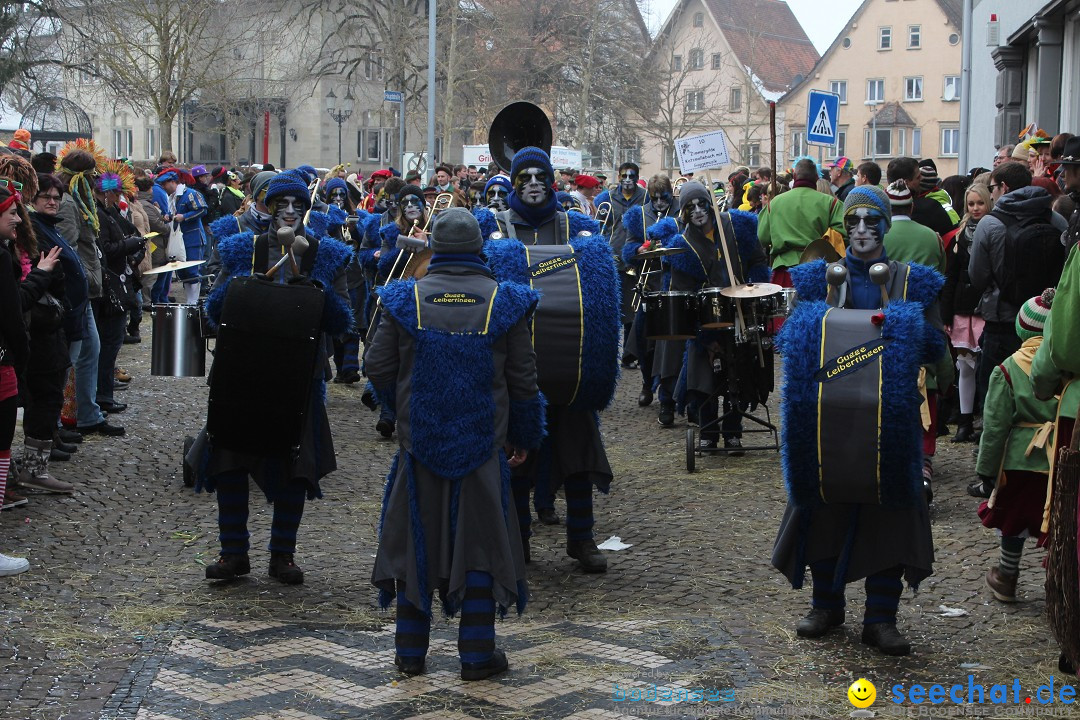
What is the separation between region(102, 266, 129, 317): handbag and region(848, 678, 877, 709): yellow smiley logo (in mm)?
7795

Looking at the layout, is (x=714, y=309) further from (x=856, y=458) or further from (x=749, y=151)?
(x=749, y=151)

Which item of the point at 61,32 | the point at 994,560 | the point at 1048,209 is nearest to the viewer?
the point at 994,560

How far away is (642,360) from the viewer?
13469 millimetres

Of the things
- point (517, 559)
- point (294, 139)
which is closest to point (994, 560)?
point (517, 559)

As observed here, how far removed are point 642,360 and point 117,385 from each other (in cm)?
505

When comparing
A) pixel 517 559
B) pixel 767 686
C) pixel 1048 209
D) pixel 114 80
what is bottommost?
pixel 767 686

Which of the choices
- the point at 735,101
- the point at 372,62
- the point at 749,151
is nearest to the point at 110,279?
the point at 372,62

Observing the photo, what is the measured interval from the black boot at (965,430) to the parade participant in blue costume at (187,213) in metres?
10.3

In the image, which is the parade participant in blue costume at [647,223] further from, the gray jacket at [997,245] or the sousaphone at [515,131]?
the sousaphone at [515,131]

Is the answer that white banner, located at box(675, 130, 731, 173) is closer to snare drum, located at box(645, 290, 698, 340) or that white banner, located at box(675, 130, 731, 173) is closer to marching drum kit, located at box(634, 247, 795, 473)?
marching drum kit, located at box(634, 247, 795, 473)

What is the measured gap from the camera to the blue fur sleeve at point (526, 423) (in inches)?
236

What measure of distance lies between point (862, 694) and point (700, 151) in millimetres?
9342

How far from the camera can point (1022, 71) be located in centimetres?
2147

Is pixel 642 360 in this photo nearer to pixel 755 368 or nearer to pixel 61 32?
pixel 755 368
